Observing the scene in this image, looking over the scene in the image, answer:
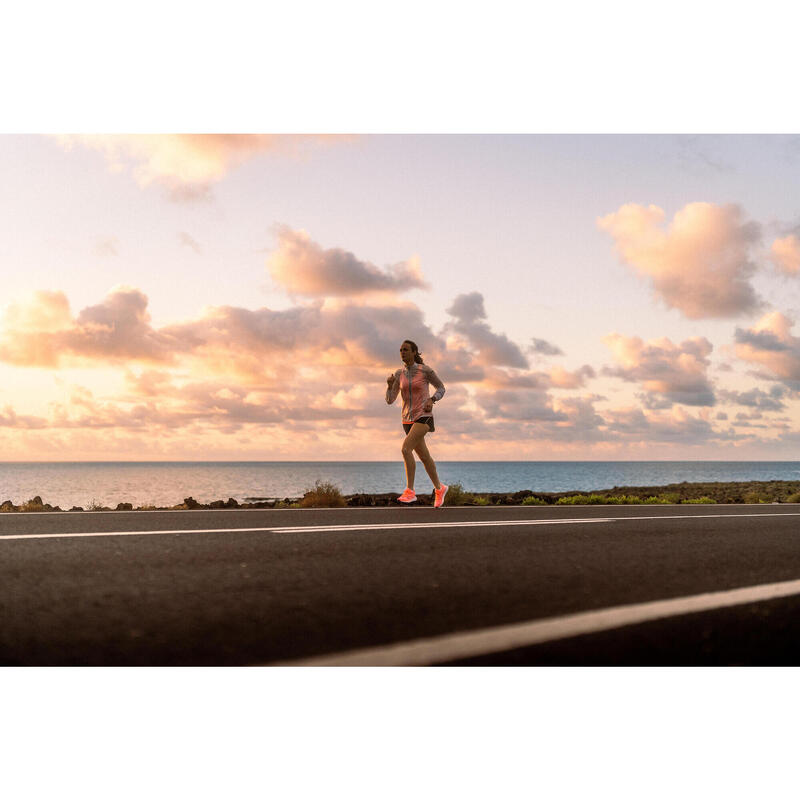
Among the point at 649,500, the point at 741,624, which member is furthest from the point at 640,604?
the point at 649,500

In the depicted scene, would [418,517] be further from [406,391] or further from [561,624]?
[561,624]

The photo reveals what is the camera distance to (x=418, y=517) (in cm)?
941

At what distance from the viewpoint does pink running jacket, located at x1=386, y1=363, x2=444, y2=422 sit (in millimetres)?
10781

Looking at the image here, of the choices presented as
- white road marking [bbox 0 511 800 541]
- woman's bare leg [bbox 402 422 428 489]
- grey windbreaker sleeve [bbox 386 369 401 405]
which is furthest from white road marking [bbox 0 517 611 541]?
grey windbreaker sleeve [bbox 386 369 401 405]

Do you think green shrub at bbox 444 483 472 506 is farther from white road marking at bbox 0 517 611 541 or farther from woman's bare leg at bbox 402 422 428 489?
white road marking at bbox 0 517 611 541

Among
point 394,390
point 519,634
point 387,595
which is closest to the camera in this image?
point 519,634

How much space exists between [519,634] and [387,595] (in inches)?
41.3

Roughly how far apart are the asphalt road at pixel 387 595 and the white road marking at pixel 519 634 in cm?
1

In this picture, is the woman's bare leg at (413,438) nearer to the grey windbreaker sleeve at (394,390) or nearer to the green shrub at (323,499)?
the grey windbreaker sleeve at (394,390)

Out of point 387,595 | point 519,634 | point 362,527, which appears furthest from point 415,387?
point 519,634

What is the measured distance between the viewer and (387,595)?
4.11 meters

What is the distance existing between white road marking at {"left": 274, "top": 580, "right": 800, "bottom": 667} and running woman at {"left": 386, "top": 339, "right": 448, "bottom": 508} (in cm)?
656

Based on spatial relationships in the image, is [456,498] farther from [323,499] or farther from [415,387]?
[415,387]

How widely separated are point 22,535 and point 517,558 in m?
4.73
